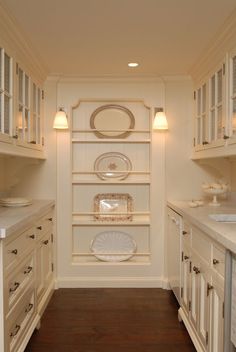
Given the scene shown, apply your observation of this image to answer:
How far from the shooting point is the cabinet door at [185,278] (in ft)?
7.80

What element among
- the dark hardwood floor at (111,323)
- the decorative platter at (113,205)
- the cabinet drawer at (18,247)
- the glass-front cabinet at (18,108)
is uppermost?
the glass-front cabinet at (18,108)

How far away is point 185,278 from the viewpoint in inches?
97.3

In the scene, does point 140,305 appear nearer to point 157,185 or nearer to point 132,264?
point 132,264

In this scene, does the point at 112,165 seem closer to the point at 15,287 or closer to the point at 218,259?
the point at 15,287

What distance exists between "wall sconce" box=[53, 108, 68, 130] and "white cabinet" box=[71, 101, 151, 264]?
218 mm

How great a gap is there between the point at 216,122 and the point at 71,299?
6.84ft

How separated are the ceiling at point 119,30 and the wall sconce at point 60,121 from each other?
43 centimetres

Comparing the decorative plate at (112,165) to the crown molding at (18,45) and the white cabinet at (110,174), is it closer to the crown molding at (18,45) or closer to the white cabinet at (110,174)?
the white cabinet at (110,174)

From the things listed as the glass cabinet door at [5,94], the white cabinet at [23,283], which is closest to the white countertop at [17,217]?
the white cabinet at [23,283]

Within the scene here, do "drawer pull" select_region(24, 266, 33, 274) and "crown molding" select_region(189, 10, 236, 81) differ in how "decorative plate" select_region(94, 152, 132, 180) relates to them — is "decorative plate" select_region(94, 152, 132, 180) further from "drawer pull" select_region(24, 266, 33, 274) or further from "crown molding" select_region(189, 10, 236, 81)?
"drawer pull" select_region(24, 266, 33, 274)

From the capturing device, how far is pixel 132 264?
3.38 m

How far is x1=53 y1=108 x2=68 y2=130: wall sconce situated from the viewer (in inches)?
124

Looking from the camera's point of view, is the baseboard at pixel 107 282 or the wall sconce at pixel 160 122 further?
the baseboard at pixel 107 282

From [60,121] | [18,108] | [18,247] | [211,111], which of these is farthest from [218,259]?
[60,121]
